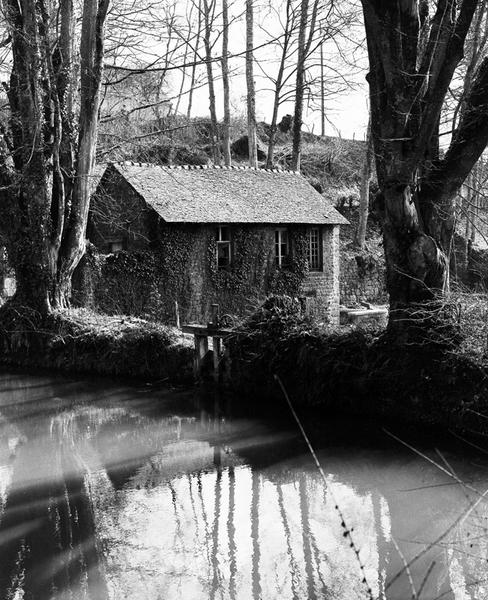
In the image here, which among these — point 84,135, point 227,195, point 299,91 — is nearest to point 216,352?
point 84,135

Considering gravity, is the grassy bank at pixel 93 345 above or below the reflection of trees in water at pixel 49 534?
above

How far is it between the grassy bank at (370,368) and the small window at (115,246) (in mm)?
11223

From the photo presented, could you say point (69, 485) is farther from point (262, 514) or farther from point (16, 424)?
point (16, 424)

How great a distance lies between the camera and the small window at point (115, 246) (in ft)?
82.3

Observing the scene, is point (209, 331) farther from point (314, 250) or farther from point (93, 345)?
point (314, 250)

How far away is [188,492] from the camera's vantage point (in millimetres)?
9305

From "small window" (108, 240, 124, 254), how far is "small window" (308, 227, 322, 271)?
22.3 feet

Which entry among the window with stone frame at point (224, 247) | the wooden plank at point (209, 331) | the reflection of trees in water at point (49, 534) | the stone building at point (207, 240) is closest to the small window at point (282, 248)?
the stone building at point (207, 240)

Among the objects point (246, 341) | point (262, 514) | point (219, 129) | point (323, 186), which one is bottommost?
point (262, 514)

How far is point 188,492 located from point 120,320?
29.1ft

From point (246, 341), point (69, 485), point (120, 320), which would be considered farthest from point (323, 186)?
point (69, 485)

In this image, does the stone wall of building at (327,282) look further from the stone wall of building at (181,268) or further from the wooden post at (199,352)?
the wooden post at (199,352)

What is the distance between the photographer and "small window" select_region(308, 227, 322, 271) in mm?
27312

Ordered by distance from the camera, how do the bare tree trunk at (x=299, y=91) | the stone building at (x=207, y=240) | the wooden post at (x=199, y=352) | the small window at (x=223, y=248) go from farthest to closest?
the bare tree trunk at (x=299, y=91) → the small window at (x=223, y=248) → the stone building at (x=207, y=240) → the wooden post at (x=199, y=352)
